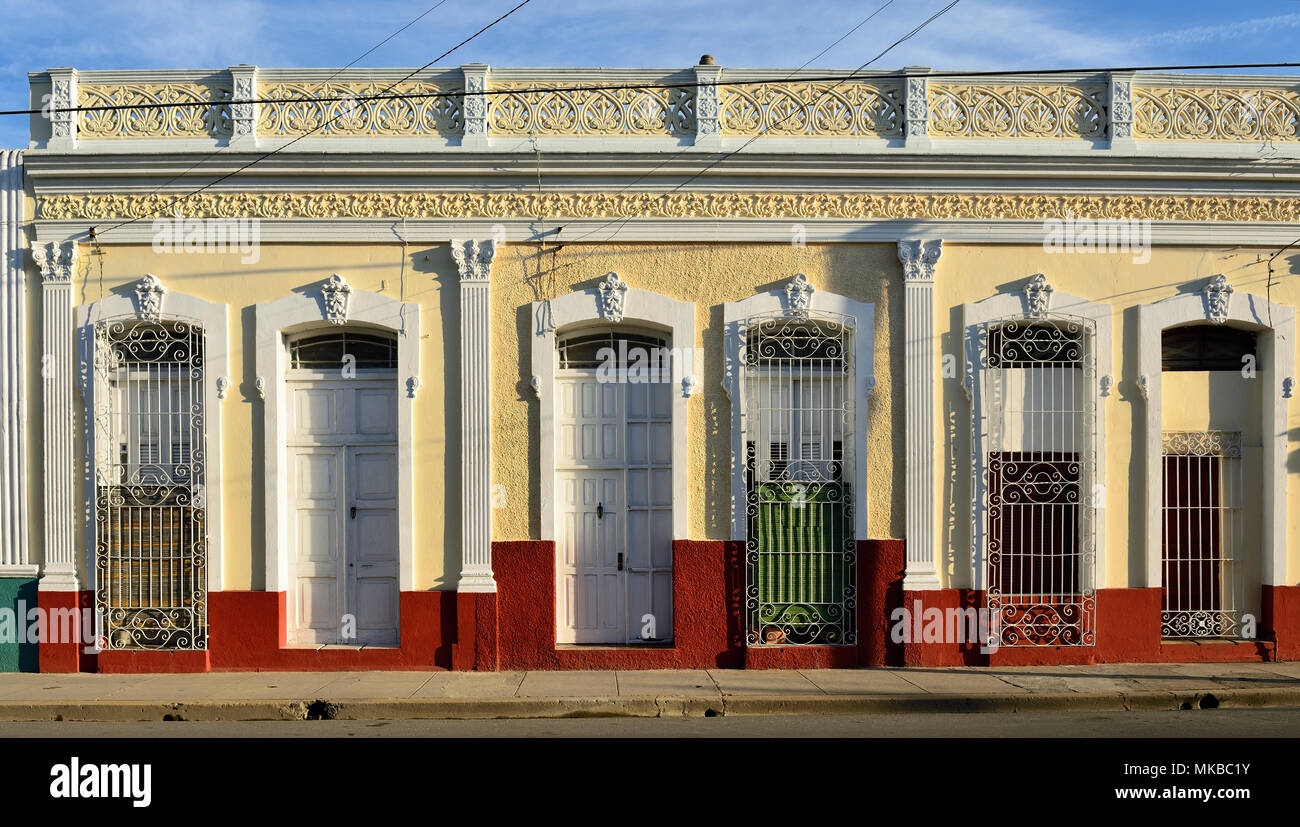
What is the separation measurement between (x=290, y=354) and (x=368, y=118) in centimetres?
237

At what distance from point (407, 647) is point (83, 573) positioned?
10.4 ft

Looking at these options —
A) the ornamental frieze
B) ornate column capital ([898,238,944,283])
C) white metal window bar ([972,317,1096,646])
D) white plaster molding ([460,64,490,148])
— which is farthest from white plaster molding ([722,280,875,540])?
white plaster molding ([460,64,490,148])

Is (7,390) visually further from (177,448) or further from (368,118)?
(368,118)

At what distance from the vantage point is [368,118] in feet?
34.4

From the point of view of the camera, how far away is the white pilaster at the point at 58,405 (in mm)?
10406

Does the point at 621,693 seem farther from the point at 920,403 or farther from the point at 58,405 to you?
the point at 58,405

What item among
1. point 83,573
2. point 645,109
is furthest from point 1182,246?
point 83,573

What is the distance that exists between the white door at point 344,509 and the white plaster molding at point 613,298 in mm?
2183

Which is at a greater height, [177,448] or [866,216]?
[866,216]

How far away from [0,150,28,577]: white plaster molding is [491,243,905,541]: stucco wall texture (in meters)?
4.47

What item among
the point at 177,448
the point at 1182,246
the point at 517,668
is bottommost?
the point at 517,668

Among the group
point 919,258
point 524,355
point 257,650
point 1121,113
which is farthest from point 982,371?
point 257,650

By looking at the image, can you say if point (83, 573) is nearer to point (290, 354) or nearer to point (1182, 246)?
point (290, 354)
